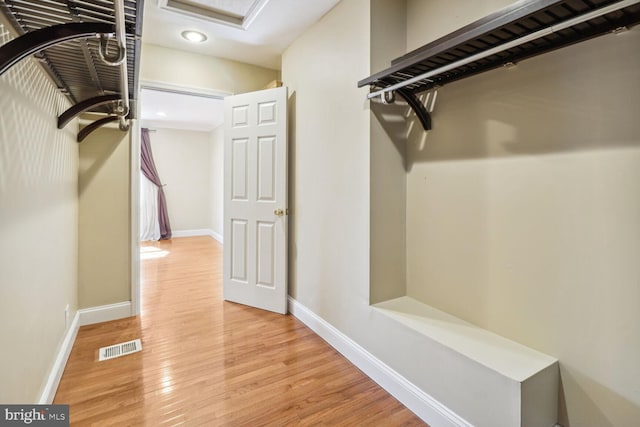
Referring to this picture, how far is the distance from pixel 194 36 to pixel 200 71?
41cm

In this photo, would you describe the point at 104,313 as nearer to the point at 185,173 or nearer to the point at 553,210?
the point at 553,210

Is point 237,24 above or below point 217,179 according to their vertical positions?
above

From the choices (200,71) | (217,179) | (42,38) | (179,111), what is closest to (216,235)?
(217,179)

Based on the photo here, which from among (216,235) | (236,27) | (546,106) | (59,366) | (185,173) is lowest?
(59,366)

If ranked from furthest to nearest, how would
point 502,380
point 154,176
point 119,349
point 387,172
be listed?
point 154,176, point 119,349, point 387,172, point 502,380

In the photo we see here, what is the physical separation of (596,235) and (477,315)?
71cm

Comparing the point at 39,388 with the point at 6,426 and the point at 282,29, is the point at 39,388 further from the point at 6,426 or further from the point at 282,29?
the point at 282,29

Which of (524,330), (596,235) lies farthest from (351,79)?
(524,330)

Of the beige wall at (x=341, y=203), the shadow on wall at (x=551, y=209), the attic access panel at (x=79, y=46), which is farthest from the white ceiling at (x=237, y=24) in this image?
Answer: the shadow on wall at (x=551, y=209)

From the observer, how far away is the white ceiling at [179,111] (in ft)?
15.6

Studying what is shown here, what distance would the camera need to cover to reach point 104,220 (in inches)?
108

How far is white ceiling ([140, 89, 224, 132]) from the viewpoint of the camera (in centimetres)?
476

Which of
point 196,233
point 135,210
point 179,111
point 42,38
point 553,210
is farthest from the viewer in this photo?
point 196,233

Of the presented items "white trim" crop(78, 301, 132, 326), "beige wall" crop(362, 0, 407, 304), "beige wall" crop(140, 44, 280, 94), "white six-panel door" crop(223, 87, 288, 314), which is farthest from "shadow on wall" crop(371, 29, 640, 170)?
"white trim" crop(78, 301, 132, 326)
